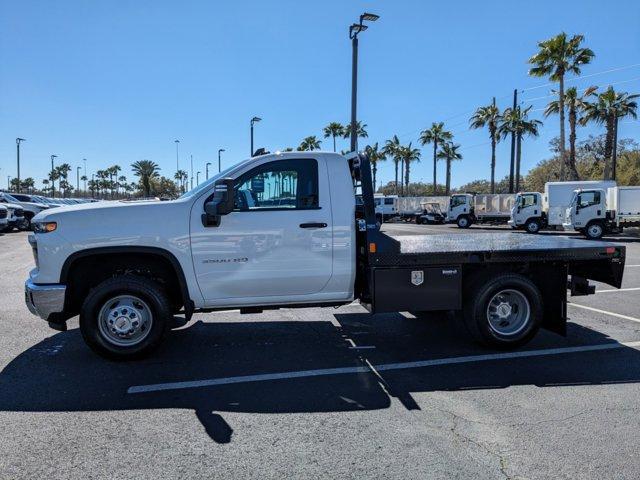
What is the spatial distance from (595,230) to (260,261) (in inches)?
914

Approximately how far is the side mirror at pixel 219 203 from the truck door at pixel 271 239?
0.31 feet

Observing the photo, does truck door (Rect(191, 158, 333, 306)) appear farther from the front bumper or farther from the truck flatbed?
the front bumper

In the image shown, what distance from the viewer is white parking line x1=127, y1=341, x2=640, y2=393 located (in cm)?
468

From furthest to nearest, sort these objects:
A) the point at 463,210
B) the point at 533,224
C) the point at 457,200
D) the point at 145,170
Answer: the point at 145,170, the point at 457,200, the point at 463,210, the point at 533,224

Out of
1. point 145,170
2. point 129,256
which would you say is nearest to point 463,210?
point 129,256

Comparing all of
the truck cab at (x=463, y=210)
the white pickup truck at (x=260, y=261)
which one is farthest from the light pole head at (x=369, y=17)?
the truck cab at (x=463, y=210)

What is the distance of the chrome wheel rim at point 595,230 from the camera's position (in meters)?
24.2

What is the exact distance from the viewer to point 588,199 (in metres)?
24.5

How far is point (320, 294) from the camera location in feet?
18.4

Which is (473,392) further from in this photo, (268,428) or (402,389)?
(268,428)

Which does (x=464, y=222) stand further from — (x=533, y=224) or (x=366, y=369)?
(x=366, y=369)

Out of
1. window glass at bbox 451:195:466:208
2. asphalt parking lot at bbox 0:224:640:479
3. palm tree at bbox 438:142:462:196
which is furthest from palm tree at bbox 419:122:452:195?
asphalt parking lot at bbox 0:224:640:479

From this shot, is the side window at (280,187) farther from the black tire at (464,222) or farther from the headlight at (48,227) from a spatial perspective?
the black tire at (464,222)

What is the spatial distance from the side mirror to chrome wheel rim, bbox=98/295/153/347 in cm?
112
